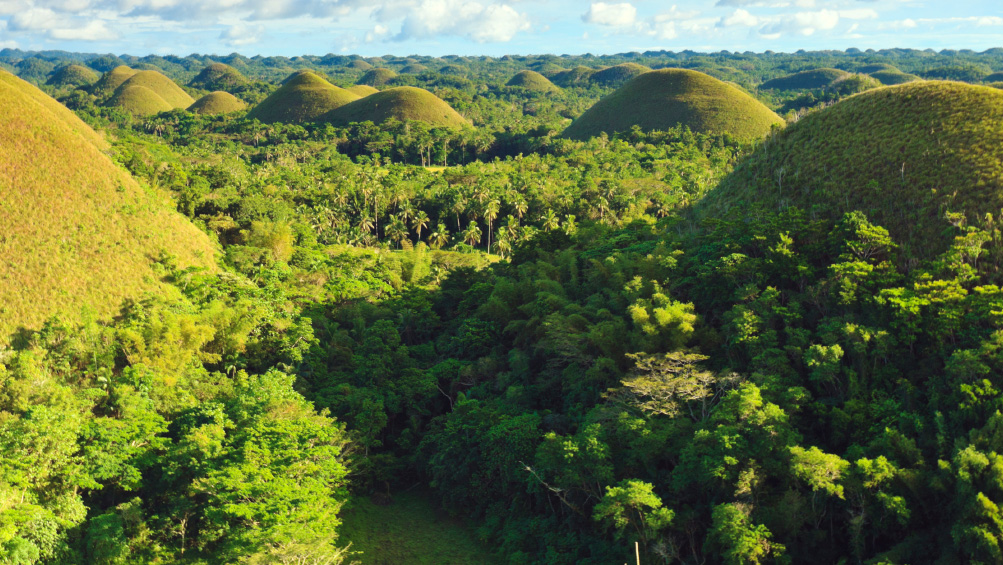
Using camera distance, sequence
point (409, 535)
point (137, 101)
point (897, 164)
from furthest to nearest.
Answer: point (137, 101) → point (897, 164) → point (409, 535)

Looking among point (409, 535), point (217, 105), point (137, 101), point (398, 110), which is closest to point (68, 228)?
point (409, 535)

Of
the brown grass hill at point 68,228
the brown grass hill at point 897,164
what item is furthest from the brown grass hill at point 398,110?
the brown grass hill at point 897,164

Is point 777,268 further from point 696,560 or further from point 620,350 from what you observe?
point 696,560

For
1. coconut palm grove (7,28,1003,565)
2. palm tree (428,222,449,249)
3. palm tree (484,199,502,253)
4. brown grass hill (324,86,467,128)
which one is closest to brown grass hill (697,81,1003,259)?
coconut palm grove (7,28,1003,565)

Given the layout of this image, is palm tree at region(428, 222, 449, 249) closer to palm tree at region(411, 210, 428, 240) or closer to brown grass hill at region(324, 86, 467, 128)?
palm tree at region(411, 210, 428, 240)

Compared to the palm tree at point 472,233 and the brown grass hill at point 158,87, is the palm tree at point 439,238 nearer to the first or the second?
the palm tree at point 472,233

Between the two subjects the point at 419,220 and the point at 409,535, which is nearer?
the point at 409,535

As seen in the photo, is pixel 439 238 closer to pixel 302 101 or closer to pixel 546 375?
pixel 546 375
